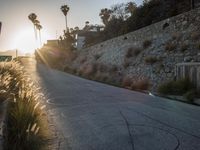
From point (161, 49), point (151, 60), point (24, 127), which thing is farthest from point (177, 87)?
point (24, 127)

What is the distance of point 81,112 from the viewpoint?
11430mm

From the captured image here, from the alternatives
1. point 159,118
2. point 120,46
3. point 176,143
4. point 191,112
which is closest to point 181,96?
point 191,112

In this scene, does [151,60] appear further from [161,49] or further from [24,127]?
[24,127]

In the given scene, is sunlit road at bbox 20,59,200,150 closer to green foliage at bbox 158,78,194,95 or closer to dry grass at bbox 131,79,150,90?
green foliage at bbox 158,78,194,95

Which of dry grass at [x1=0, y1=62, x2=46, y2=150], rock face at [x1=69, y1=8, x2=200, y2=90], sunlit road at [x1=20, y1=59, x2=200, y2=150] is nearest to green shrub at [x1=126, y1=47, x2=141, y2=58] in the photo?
rock face at [x1=69, y1=8, x2=200, y2=90]

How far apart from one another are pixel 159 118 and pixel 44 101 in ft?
19.4

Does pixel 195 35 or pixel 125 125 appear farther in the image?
pixel 195 35

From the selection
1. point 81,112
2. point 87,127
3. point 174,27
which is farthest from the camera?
point 174,27

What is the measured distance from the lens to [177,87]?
1702cm

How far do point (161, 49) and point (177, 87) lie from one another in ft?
25.3

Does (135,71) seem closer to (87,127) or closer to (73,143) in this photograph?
(87,127)

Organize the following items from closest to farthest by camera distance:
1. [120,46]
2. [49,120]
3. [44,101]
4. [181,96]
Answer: [49,120], [44,101], [181,96], [120,46]

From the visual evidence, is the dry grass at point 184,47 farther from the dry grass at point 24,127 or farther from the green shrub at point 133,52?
the dry grass at point 24,127

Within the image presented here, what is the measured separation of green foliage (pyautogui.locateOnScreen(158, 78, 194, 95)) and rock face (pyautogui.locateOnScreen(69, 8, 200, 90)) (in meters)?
2.57
